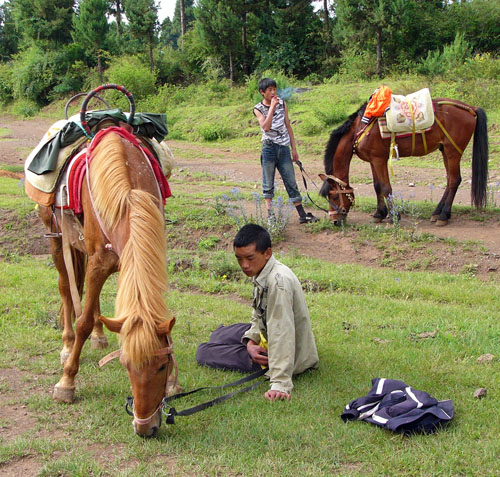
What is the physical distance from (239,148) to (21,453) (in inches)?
653

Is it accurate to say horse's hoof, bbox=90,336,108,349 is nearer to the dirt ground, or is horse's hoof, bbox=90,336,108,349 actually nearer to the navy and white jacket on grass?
the dirt ground

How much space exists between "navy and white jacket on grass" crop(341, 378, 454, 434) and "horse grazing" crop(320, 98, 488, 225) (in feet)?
16.5

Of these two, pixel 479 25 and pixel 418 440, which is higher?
pixel 479 25

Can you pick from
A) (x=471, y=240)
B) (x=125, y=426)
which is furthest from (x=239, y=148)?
(x=125, y=426)

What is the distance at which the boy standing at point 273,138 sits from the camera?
7.97m

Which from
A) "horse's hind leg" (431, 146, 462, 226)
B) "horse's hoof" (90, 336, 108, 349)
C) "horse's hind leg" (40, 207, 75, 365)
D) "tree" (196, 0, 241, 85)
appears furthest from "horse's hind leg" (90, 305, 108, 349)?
"tree" (196, 0, 241, 85)

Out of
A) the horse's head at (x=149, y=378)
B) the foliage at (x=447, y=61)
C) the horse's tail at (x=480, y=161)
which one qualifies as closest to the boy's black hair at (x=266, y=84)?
the horse's tail at (x=480, y=161)

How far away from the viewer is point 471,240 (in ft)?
24.4

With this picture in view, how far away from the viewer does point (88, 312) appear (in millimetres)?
3705

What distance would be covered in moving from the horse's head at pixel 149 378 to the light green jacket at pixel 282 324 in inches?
35.9

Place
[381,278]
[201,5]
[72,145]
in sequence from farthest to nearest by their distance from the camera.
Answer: [201,5] → [381,278] → [72,145]

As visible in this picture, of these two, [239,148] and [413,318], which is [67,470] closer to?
[413,318]

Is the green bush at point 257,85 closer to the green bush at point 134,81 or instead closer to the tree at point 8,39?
the green bush at point 134,81

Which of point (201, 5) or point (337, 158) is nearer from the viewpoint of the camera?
point (337, 158)
